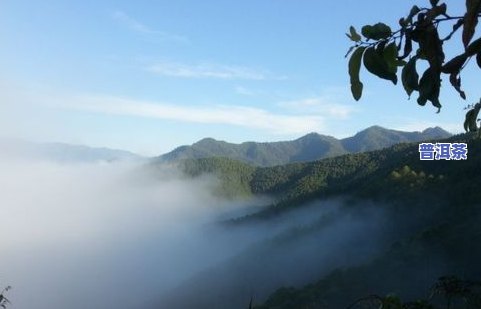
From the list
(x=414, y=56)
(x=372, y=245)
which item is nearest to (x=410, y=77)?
(x=414, y=56)

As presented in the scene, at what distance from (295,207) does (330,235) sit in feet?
125

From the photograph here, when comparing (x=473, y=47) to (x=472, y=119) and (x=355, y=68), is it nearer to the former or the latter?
(x=355, y=68)

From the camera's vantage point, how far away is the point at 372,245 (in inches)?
4488

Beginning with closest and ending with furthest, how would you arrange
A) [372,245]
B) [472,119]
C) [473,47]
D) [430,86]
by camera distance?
[473,47]
[430,86]
[472,119]
[372,245]

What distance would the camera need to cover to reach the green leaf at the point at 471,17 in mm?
1407

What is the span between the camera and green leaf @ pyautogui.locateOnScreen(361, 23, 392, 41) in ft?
5.57

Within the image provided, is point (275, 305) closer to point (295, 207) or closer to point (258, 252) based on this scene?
point (258, 252)

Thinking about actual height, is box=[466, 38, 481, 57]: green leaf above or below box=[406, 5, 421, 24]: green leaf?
below

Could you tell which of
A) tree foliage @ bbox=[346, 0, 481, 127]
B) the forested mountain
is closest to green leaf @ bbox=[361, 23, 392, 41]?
tree foliage @ bbox=[346, 0, 481, 127]

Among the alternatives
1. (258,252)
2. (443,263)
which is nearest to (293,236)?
(258,252)

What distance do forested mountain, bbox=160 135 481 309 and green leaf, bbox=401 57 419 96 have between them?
169ft

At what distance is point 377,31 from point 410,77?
193mm

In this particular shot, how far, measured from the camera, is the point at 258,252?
14662 centimetres

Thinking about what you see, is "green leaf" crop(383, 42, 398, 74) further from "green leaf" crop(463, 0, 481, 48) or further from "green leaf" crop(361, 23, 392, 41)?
"green leaf" crop(463, 0, 481, 48)
